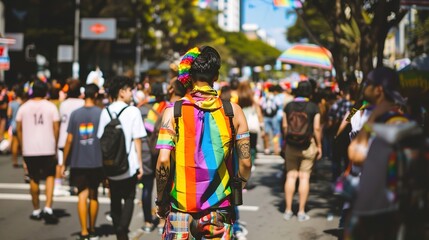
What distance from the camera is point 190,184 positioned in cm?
395

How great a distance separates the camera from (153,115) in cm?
747

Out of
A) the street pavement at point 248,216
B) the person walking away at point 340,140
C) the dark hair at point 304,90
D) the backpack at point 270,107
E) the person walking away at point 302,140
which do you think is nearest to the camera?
the street pavement at point 248,216

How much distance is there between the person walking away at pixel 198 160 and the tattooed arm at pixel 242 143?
10mm

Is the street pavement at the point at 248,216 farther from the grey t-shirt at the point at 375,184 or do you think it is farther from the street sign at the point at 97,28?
the street sign at the point at 97,28

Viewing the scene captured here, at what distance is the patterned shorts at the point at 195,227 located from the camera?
392cm

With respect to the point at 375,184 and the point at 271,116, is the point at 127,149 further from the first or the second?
the point at 271,116

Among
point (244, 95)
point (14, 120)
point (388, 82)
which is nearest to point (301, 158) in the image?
point (244, 95)

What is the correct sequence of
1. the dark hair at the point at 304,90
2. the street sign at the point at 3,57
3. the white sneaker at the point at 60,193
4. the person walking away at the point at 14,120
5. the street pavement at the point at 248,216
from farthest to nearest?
the street sign at the point at 3,57 → the person walking away at the point at 14,120 → the white sneaker at the point at 60,193 → the dark hair at the point at 304,90 → the street pavement at the point at 248,216

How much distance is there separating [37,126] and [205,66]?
449 centimetres

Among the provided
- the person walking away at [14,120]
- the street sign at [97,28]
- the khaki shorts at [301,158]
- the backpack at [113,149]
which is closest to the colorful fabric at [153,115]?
the backpack at [113,149]

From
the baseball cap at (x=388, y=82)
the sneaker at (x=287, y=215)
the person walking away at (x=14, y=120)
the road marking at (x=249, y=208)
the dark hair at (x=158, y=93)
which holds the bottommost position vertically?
the road marking at (x=249, y=208)

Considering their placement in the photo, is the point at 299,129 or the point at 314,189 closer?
the point at 299,129

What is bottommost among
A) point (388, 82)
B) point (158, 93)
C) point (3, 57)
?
point (158, 93)

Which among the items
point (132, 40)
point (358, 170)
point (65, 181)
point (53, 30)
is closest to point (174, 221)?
point (358, 170)
